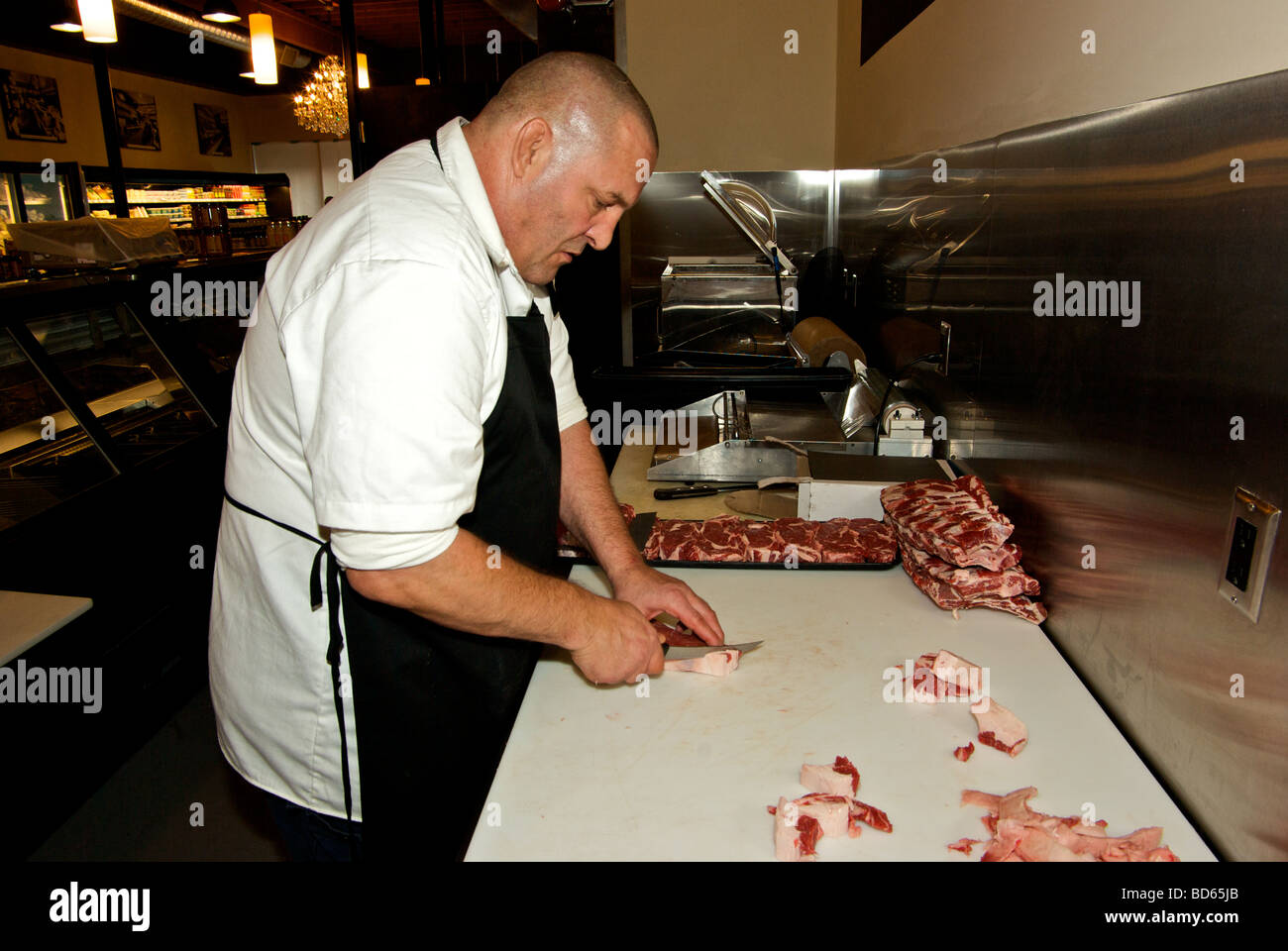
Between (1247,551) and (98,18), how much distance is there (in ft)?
16.8

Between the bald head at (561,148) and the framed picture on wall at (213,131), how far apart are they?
12.7 metres

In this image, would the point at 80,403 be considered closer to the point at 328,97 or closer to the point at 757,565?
the point at 757,565

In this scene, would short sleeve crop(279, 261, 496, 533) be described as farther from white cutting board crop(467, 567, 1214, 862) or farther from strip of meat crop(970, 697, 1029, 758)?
strip of meat crop(970, 697, 1029, 758)

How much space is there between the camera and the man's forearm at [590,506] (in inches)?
72.0

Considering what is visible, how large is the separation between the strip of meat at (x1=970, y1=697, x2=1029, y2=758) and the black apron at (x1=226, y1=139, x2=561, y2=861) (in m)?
0.81

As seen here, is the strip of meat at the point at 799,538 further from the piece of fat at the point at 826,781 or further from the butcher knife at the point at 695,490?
the piece of fat at the point at 826,781

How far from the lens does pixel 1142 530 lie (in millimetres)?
1396

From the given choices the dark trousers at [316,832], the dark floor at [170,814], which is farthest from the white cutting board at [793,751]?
the dark floor at [170,814]

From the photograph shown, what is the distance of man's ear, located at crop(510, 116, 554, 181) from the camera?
133 cm

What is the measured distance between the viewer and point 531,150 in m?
1.34

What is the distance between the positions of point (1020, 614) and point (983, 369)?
69 cm

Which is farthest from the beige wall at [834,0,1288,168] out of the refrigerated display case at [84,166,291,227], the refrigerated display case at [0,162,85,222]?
the refrigerated display case at [84,166,291,227]
